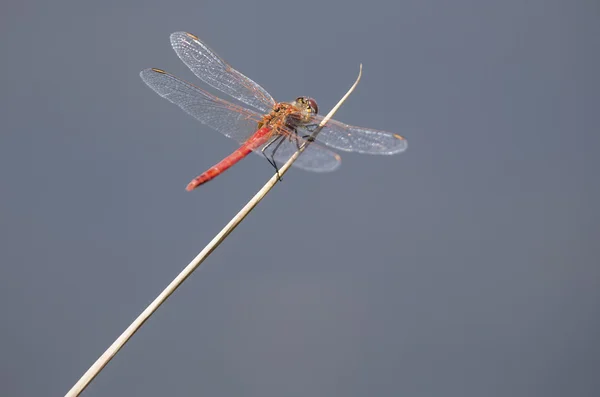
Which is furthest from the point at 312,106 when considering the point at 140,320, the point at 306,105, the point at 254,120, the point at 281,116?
the point at 140,320

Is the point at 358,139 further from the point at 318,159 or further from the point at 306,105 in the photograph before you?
the point at 306,105

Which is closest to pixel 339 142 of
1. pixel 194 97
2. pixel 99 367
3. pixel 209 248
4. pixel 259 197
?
pixel 194 97

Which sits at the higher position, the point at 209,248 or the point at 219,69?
the point at 219,69

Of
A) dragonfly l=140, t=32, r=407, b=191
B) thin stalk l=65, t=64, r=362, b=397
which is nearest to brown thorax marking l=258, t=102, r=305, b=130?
dragonfly l=140, t=32, r=407, b=191

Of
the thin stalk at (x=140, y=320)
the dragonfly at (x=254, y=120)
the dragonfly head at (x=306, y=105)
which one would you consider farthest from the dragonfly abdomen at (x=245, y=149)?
the thin stalk at (x=140, y=320)

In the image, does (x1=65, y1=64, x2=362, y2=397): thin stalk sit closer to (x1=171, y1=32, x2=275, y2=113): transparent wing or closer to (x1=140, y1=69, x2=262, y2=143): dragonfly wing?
(x1=140, y1=69, x2=262, y2=143): dragonfly wing

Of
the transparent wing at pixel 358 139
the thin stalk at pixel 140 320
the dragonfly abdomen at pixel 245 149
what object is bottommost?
the thin stalk at pixel 140 320

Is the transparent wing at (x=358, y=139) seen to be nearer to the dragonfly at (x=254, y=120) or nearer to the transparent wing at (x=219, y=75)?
the dragonfly at (x=254, y=120)

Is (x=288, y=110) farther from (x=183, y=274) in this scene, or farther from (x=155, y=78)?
(x=183, y=274)
